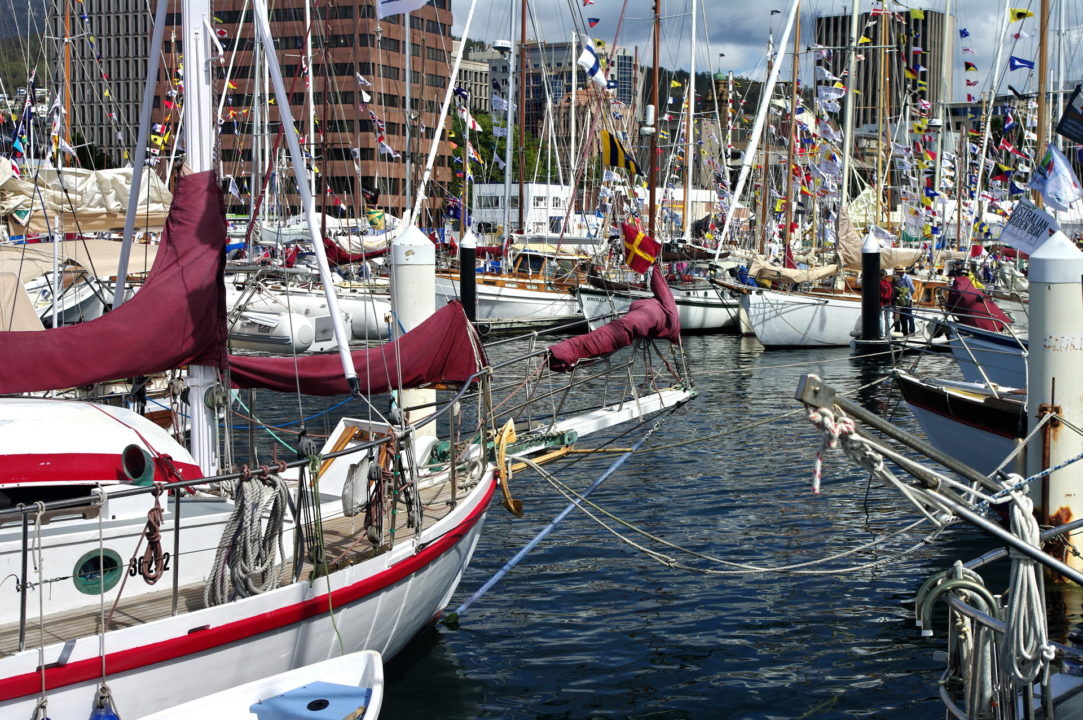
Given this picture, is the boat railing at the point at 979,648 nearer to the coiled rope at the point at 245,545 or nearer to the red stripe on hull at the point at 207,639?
the red stripe on hull at the point at 207,639

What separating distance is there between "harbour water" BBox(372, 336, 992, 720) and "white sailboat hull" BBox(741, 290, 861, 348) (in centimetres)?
1724

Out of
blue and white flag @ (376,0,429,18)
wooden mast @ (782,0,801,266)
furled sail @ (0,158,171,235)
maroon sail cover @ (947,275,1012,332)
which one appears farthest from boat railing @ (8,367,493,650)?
wooden mast @ (782,0,801,266)

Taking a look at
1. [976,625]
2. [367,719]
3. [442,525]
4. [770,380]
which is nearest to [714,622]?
[442,525]

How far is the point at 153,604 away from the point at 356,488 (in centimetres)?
190

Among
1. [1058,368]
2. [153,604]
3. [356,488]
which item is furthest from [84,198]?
[1058,368]

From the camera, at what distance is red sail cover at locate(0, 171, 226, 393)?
28.1 feet

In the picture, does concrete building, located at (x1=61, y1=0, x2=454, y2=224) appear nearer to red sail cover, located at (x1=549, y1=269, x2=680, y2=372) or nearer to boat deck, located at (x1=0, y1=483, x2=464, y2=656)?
red sail cover, located at (x1=549, y1=269, x2=680, y2=372)

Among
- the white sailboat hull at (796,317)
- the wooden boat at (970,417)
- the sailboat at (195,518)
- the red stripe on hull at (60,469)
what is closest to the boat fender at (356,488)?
the sailboat at (195,518)

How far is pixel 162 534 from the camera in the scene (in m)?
8.27

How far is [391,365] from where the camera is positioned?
10.8 metres

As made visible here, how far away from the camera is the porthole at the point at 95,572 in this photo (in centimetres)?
778

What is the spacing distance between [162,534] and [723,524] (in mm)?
8364

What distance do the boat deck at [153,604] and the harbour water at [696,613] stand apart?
1369 millimetres

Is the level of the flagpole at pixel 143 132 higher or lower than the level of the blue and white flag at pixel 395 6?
lower
